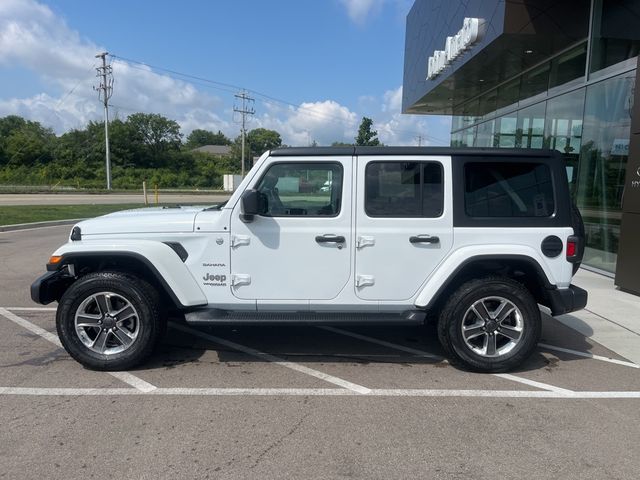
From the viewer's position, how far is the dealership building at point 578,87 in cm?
881

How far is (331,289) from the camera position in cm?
434

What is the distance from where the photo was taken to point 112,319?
4270 millimetres

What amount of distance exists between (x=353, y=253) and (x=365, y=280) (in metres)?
0.26

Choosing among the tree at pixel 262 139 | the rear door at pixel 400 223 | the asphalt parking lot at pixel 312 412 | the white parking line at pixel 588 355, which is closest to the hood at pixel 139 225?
the asphalt parking lot at pixel 312 412

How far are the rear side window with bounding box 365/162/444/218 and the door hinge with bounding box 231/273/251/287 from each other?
1297 mm

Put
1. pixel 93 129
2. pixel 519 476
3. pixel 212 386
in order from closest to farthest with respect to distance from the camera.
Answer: pixel 519 476 → pixel 212 386 → pixel 93 129

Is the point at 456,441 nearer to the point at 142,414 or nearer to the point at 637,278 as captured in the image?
the point at 142,414

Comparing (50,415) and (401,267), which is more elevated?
(401,267)

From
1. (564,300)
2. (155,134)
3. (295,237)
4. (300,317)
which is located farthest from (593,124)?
(155,134)

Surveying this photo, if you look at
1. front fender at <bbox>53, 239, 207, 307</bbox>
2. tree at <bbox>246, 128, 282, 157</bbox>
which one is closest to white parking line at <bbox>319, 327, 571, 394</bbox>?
front fender at <bbox>53, 239, 207, 307</bbox>

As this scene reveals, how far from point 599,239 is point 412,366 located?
734cm

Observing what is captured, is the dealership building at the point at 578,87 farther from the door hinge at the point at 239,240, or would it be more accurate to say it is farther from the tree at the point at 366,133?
the tree at the point at 366,133

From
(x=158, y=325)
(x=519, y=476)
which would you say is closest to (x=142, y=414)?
(x=158, y=325)

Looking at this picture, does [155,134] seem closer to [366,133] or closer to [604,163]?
[366,133]
